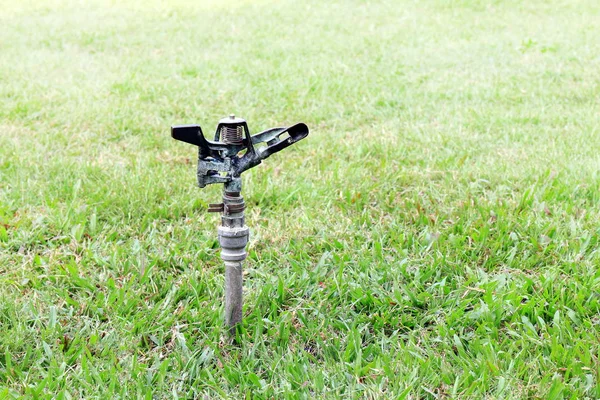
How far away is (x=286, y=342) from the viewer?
7.76ft

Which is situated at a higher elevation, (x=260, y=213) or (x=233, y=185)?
(x=233, y=185)

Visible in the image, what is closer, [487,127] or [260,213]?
[260,213]

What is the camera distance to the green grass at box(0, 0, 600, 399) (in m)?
2.21

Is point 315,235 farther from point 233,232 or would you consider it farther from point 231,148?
point 231,148

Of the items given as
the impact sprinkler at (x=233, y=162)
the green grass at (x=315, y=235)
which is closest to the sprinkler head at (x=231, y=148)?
the impact sprinkler at (x=233, y=162)

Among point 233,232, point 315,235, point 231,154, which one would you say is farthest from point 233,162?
point 315,235

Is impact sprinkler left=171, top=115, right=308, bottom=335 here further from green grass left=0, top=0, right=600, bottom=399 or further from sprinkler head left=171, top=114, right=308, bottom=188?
green grass left=0, top=0, right=600, bottom=399

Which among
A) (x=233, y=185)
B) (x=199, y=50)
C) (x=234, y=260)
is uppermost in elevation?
(x=233, y=185)

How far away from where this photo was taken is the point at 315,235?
317cm

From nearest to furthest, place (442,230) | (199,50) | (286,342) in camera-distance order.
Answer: (286,342) → (442,230) → (199,50)

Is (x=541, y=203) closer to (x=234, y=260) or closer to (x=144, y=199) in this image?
(x=234, y=260)

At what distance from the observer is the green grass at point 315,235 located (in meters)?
2.21

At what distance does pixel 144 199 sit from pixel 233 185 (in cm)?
Answer: 147

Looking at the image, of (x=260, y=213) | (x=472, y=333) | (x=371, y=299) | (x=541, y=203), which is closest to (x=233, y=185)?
(x=371, y=299)
